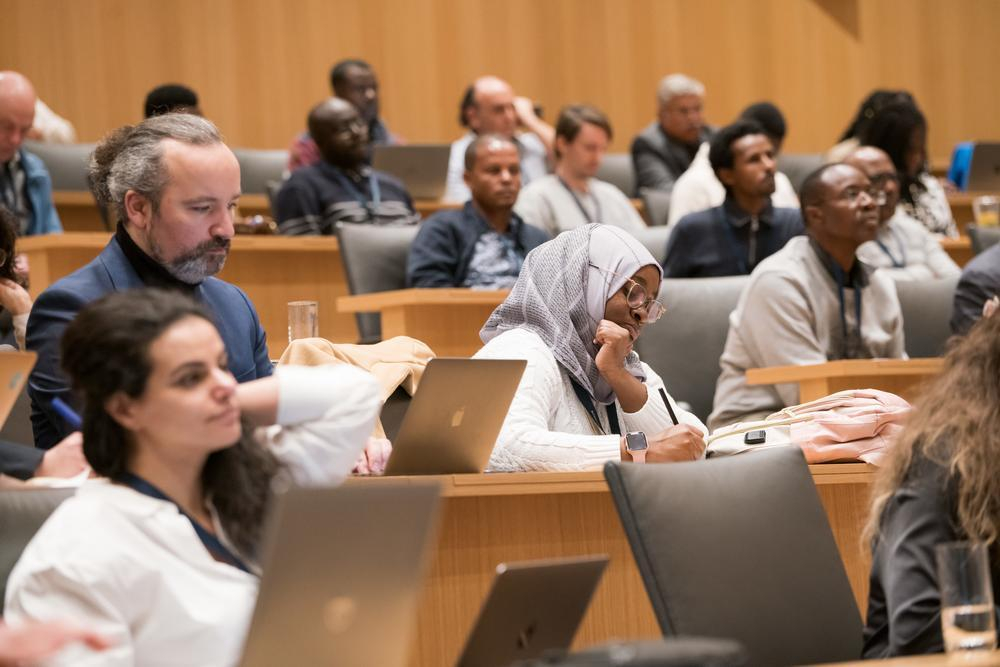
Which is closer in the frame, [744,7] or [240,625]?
[240,625]

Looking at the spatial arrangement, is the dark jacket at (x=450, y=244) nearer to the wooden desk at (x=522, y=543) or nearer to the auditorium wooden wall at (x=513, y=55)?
the wooden desk at (x=522, y=543)

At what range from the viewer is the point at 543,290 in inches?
123

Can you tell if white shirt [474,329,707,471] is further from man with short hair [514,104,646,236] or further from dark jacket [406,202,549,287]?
man with short hair [514,104,646,236]

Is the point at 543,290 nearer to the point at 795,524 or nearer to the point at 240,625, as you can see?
the point at 795,524

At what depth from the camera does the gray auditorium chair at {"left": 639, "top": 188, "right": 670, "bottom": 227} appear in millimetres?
6539

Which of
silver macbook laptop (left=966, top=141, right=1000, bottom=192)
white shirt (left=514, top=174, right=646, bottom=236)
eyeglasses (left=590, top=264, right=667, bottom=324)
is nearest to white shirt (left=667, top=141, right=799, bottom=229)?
white shirt (left=514, top=174, right=646, bottom=236)

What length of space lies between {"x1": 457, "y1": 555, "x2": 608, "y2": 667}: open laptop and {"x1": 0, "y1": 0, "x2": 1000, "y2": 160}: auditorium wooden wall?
618cm

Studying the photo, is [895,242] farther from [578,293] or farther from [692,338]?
[578,293]

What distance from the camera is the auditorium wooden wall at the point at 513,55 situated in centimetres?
764

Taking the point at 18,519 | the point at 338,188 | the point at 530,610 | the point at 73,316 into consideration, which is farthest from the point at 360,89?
the point at 530,610

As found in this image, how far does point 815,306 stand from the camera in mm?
4309

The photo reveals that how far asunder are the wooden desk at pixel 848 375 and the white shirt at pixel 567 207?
181 centimetres

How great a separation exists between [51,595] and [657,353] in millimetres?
2691

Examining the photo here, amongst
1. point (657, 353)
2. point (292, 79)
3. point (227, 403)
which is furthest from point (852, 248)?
point (292, 79)
